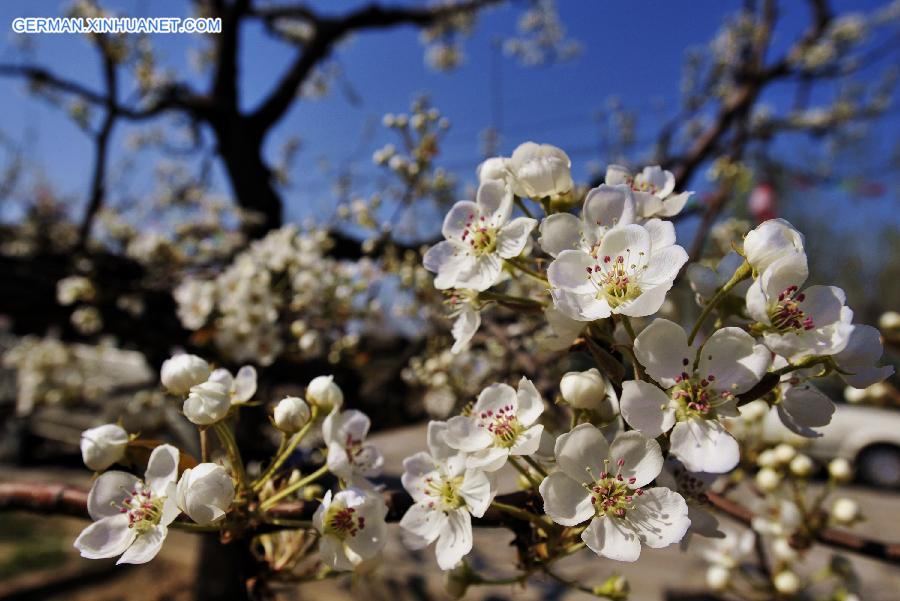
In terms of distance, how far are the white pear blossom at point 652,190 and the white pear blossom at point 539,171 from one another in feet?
0.25

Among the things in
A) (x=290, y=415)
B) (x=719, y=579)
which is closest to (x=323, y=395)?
(x=290, y=415)

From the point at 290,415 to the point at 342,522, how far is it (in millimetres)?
158

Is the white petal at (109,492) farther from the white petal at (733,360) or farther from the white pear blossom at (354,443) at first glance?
the white petal at (733,360)

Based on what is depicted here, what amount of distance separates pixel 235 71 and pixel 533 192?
422cm

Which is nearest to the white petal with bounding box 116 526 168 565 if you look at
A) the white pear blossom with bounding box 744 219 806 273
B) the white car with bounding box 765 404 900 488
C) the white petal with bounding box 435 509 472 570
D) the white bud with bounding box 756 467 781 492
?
the white petal with bounding box 435 509 472 570

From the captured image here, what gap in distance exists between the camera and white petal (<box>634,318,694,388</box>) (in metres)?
0.57

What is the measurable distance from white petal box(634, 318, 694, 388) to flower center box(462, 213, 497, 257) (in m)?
0.25

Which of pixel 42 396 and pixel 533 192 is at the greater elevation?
pixel 533 192

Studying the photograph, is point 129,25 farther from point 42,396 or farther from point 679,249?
point 679,249

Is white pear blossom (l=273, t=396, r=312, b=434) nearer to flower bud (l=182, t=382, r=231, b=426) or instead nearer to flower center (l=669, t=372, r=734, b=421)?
flower bud (l=182, t=382, r=231, b=426)

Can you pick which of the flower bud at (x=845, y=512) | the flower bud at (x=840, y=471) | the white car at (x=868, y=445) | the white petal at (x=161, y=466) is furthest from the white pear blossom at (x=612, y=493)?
the white car at (x=868, y=445)

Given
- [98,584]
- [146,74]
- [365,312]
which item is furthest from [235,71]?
[98,584]

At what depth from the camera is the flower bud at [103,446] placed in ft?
2.26

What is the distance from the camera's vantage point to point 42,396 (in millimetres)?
3164
